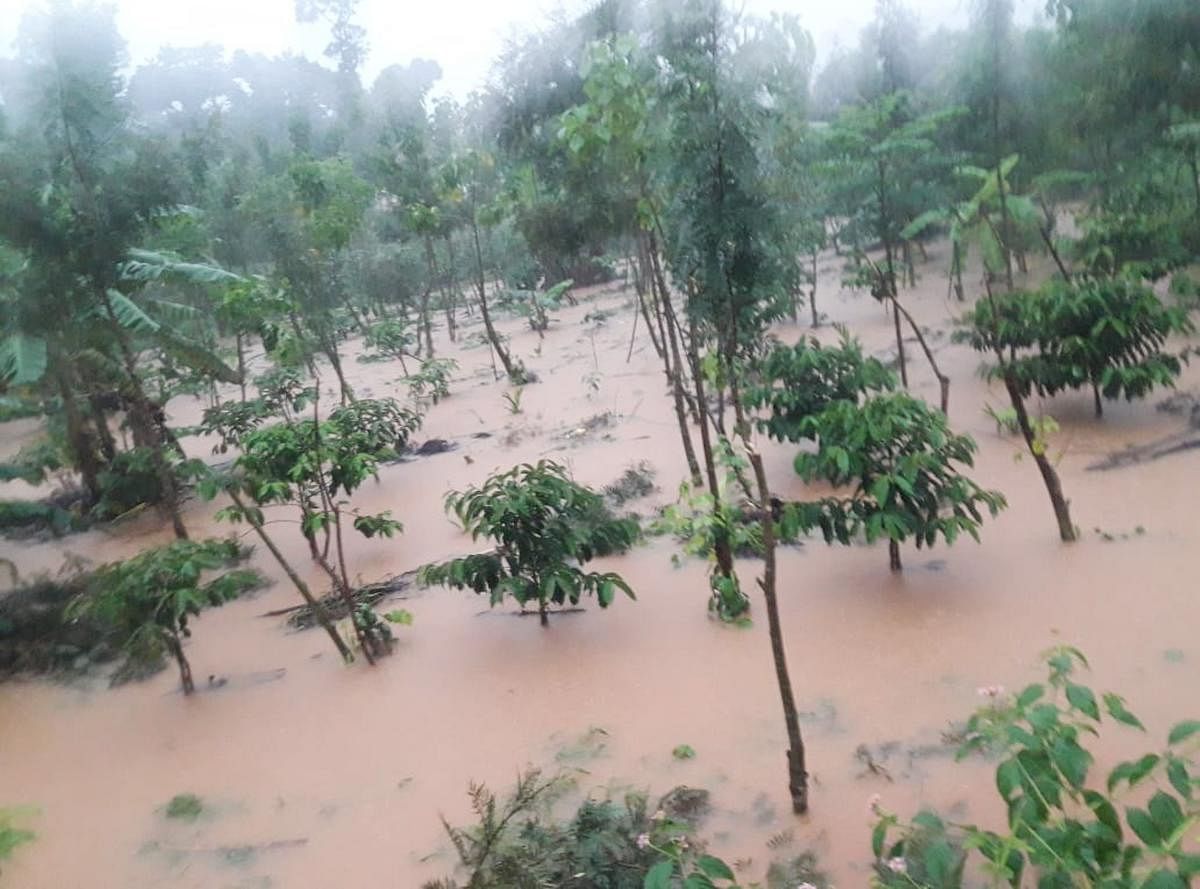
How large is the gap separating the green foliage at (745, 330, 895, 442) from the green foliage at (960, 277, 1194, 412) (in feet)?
3.80

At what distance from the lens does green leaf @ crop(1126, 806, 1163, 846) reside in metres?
1.70

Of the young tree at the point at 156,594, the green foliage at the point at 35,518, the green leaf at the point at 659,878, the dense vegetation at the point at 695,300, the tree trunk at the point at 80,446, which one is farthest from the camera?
the tree trunk at the point at 80,446

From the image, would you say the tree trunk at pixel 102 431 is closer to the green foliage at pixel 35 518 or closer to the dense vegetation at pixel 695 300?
the dense vegetation at pixel 695 300

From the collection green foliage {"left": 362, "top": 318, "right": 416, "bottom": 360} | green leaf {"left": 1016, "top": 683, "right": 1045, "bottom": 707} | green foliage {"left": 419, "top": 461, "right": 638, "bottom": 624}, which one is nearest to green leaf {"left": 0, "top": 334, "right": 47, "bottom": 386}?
green foliage {"left": 419, "top": 461, "right": 638, "bottom": 624}

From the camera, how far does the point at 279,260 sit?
38.1 ft

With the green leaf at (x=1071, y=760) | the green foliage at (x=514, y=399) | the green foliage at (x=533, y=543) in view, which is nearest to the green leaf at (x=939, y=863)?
the green leaf at (x=1071, y=760)

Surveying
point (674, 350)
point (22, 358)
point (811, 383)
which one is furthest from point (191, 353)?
point (811, 383)

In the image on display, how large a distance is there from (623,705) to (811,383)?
3.00m

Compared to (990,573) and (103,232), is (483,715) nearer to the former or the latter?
(990,573)

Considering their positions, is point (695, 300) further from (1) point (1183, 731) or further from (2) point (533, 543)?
(1) point (1183, 731)

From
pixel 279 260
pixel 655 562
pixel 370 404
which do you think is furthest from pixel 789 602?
pixel 279 260

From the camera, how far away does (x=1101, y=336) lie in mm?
6695

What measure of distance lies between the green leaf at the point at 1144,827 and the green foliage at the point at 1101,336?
17.1 feet

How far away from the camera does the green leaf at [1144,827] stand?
1.70 metres
